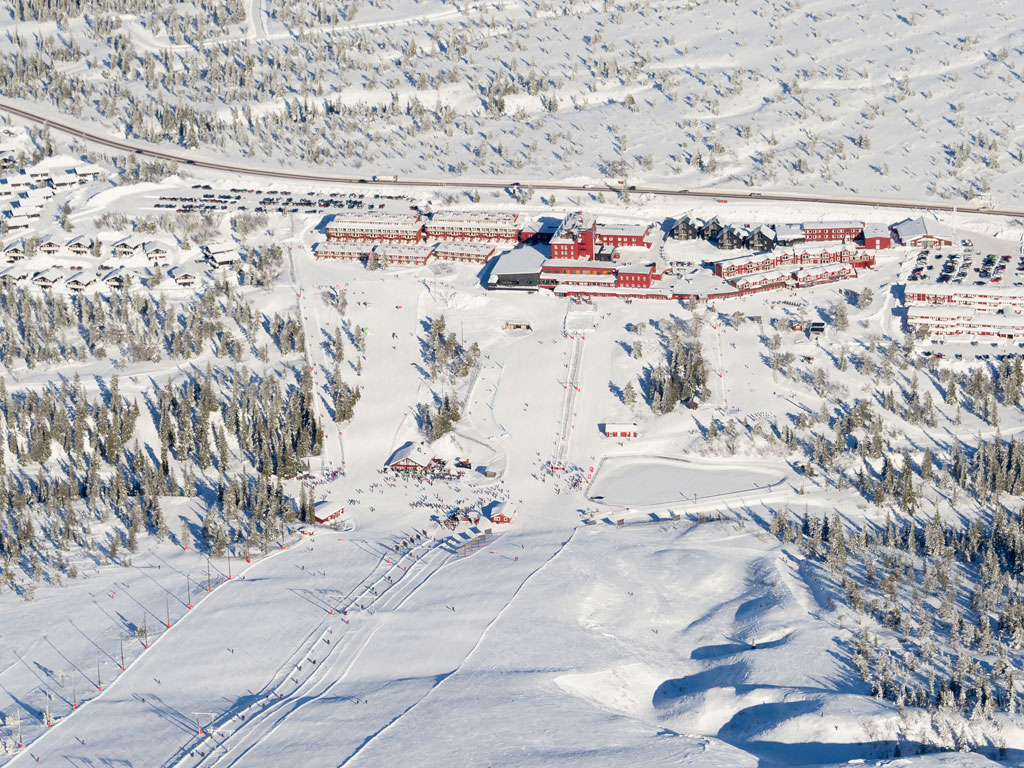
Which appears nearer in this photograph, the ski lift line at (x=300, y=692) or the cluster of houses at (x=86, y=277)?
the ski lift line at (x=300, y=692)

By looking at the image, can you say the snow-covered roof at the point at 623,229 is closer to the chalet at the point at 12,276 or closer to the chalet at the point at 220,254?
the chalet at the point at 220,254

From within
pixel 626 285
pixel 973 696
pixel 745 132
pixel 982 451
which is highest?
pixel 745 132

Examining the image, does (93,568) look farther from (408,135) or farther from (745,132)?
(745,132)

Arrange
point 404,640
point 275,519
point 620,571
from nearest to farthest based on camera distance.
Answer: point 404,640, point 620,571, point 275,519

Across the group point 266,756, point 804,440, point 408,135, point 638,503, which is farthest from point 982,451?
point 408,135

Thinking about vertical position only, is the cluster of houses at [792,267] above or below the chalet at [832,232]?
below

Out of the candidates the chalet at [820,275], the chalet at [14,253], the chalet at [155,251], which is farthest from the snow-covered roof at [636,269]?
the chalet at [14,253]
